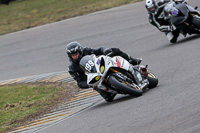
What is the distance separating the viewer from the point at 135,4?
21641mm

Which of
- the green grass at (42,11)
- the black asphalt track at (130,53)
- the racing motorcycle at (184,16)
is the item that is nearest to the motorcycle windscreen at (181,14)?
the racing motorcycle at (184,16)

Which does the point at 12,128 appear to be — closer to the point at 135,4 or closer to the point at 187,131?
the point at 187,131

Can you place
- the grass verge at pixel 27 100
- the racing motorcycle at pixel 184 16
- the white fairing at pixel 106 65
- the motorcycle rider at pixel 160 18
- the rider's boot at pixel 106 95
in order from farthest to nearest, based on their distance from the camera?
the motorcycle rider at pixel 160 18 → the racing motorcycle at pixel 184 16 → the grass verge at pixel 27 100 → the rider's boot at pixel 106 95 → the white fairing at pixel 106 65

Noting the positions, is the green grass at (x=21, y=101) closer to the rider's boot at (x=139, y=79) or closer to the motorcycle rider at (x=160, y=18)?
the rider's boot at (x=139, y=79)

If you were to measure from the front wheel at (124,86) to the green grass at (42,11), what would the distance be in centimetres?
1344

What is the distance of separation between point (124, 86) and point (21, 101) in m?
4.07

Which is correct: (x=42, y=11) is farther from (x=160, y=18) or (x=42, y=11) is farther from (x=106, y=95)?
(x=106, y=95)

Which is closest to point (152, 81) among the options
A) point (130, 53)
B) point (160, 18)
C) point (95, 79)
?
point (95, 79)

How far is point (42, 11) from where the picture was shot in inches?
1001

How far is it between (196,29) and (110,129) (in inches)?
295

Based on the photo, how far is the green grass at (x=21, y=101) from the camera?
10.9m

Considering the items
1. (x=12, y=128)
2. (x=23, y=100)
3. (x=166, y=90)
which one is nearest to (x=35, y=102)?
(x=23, y=100)

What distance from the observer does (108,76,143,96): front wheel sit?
9.30 m

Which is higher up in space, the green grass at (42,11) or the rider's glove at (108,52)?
the rider's glove at (108,52)
